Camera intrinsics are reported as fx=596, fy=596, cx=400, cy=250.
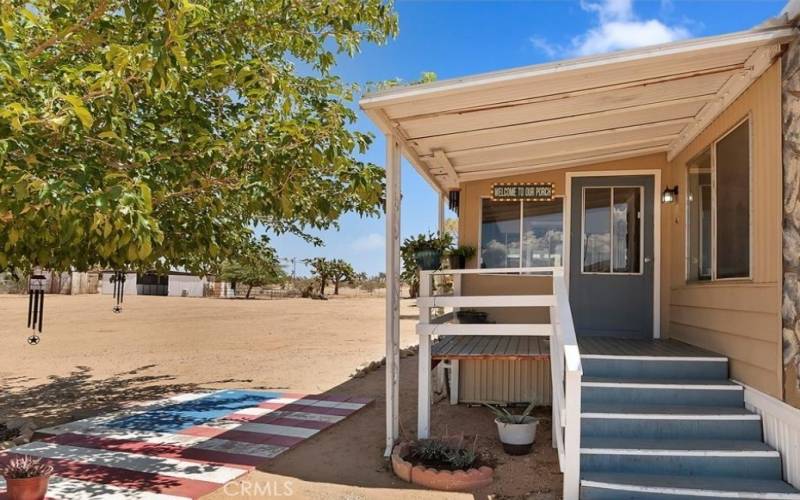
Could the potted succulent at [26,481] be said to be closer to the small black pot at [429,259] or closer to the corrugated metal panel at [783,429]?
the small black pot at [429,259]

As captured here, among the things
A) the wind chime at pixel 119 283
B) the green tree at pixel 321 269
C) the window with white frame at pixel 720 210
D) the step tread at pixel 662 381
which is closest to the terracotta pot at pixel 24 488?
the wind chime at pixel 119 283

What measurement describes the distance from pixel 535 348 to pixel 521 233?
1936mm

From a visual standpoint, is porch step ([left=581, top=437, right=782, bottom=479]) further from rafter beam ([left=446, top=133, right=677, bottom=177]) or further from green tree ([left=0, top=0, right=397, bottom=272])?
rafter beam ([left=446, top=133, right=677, bottom=177])

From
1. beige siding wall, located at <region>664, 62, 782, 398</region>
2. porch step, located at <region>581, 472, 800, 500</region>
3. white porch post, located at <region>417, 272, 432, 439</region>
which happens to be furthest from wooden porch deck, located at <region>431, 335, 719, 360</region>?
porch step, located at <region>581, 472, 800, 500</region>

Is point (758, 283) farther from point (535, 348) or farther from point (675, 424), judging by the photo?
point (535, 348)

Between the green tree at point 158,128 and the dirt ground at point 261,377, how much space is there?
2.20 metres

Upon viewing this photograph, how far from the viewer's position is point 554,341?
5137 mm

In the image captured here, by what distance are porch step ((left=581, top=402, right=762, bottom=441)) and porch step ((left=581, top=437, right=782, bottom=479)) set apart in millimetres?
122

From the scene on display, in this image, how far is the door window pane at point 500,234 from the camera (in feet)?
24.8

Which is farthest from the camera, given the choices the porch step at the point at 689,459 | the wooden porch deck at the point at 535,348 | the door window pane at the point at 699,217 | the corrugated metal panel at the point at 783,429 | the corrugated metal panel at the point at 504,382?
the corrugated metal panel at the point at 504,382

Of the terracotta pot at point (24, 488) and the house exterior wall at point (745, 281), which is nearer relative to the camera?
the terracotta pot at point (24, 488)

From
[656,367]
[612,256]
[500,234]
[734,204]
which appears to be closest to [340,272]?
[500,234]

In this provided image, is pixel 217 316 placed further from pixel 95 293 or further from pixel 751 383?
pixel 751 383

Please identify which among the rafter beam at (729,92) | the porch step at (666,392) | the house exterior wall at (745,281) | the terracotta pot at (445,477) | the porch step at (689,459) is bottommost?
the terracotta pot at (445,477)
